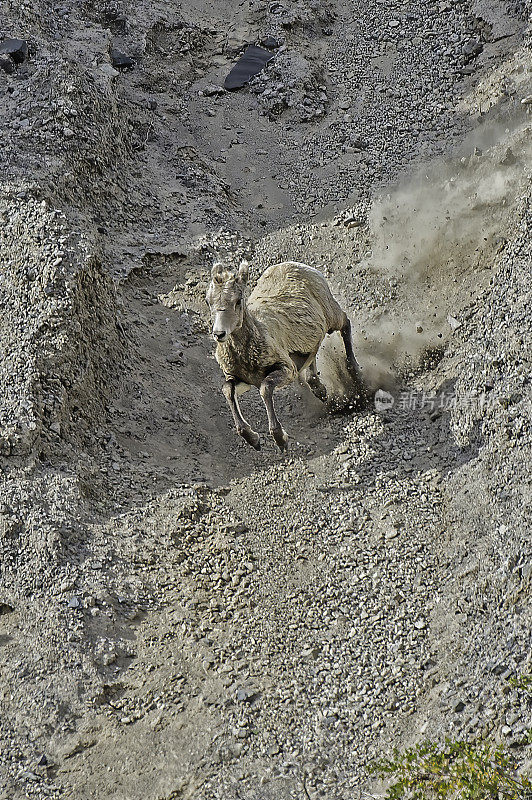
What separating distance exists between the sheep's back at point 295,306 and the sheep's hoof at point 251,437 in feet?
4.40

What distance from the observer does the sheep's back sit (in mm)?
12469

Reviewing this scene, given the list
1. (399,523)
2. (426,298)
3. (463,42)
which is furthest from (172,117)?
(399,523)

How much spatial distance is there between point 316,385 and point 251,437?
228 cm

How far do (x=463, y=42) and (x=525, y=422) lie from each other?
13.1 meters

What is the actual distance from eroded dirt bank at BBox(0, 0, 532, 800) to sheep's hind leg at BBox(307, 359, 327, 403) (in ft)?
0.94

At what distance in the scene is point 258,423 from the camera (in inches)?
532

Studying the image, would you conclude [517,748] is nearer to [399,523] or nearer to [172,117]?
[399,523]

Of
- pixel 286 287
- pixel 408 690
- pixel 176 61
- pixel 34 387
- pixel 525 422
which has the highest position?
pixel 176 61

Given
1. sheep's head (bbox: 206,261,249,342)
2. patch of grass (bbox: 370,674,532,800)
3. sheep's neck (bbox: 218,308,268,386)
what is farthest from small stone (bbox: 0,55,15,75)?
patch of grass (bbox: 370,674,532,800)

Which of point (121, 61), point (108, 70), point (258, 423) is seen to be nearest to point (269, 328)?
point (258, 423)

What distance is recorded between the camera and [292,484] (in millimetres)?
12055

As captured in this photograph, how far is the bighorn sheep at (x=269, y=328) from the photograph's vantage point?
36.6 ft

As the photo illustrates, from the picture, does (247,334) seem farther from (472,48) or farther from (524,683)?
(472,48)

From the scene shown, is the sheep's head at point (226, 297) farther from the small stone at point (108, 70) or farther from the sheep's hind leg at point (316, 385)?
the small stone at point (108, 70)
